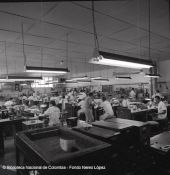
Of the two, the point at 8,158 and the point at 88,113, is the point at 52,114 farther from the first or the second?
the point at 88,113

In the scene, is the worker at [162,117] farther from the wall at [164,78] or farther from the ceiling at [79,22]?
the wall at [164,78]

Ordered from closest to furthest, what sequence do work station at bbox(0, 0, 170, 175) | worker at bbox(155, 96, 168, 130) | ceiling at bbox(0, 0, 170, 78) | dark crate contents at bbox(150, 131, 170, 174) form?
work station at bbox(0, 0, 170, 175) < dark crate contents at bbox(150, 131, 170, 174) < ceiling at bbox(0, 0, 170, 78) < worker at bbox(155, 96, 168, 130)

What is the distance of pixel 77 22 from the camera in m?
3.04

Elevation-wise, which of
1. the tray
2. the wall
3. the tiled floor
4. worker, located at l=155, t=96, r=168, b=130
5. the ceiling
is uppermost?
the ceiling

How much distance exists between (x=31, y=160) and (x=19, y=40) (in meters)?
3.49

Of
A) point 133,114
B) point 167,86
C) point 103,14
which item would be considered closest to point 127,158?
point 103,14

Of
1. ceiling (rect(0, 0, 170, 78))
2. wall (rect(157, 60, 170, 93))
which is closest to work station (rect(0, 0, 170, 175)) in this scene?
ceiling (rect(0, 0, 170, 78))

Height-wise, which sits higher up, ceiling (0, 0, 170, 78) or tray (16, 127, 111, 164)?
ceiling (0, 0, 170, 78)

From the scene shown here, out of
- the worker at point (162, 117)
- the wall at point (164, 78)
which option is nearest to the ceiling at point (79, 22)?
the worker at point (162, 117)

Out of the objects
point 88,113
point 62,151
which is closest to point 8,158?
point 62,151

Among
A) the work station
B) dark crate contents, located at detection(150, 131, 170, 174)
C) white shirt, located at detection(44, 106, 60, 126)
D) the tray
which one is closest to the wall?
the work station

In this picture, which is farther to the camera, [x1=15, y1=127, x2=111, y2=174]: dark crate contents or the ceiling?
the ceiling

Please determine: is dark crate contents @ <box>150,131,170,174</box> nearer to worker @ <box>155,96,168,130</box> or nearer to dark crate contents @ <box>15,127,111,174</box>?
dark crate contents @ <box>15,127,111,174</box>

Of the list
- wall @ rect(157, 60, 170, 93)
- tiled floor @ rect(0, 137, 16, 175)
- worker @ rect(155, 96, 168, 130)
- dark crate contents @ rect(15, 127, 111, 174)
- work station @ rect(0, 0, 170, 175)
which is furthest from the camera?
wall @ rect(157, 60, 170, 93)
